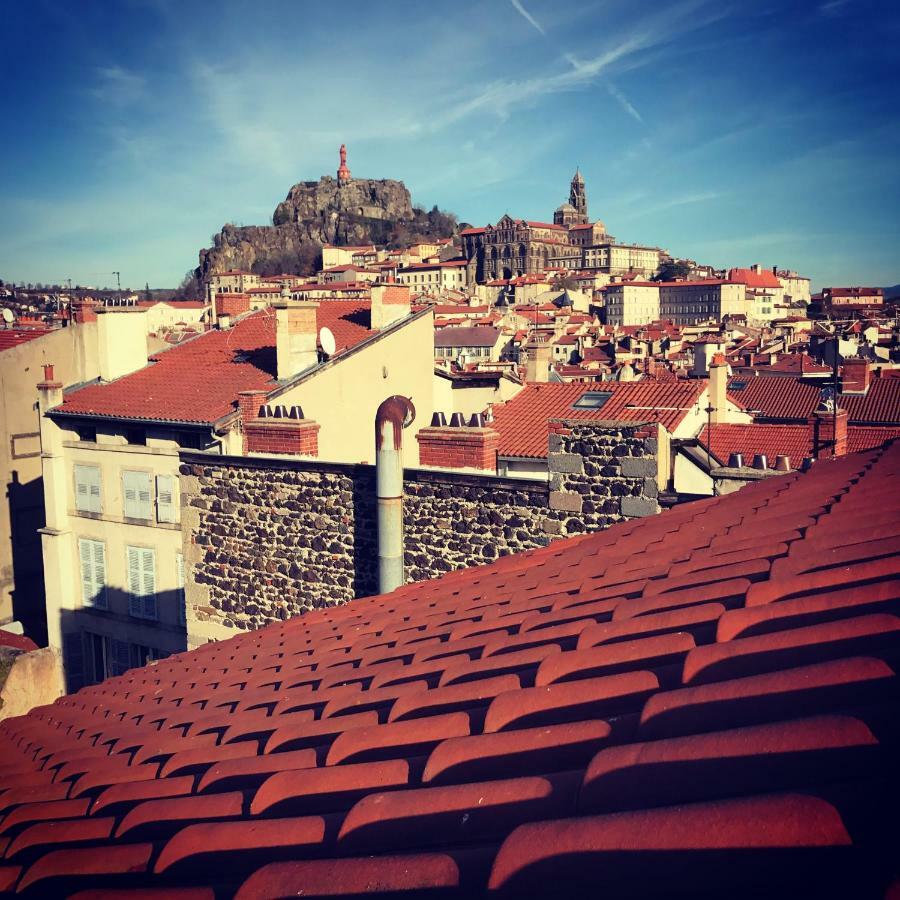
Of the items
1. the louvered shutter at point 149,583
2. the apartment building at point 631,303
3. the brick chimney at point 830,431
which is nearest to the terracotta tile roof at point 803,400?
the brick chimney at point 830,431

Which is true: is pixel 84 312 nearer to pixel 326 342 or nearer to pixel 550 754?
pixel 326 342

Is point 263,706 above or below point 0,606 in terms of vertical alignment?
above

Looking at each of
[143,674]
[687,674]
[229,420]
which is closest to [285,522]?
[229,420]

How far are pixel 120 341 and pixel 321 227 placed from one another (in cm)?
15351

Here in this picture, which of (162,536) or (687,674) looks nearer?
(687,674)

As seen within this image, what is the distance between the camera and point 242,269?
504 feet

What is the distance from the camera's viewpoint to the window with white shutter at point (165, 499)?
44.7ft

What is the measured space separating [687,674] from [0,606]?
21.1m

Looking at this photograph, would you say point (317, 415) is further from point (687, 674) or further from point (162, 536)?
point (687, 674)

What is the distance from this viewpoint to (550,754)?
1.93 m

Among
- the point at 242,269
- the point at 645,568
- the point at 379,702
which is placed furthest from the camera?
the point at 242,269

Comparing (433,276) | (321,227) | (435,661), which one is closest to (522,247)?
(433,276)

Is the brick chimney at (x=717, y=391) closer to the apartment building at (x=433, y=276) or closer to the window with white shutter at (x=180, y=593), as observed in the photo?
the window with white shutter at (x=180, y=593)

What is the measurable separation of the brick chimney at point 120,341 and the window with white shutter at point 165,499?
3491 millimetres
